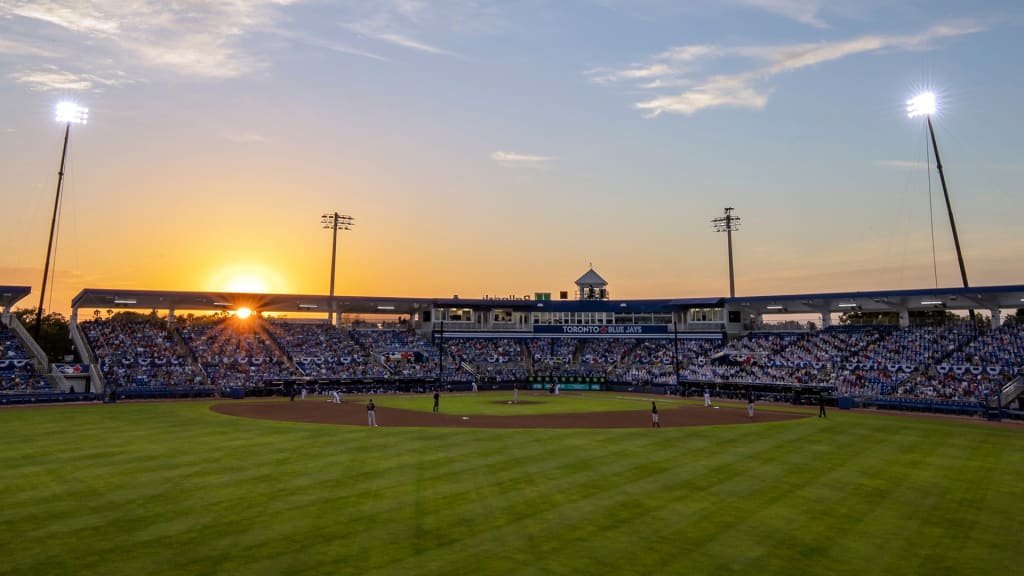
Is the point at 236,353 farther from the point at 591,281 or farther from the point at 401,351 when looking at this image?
the point at 591,281

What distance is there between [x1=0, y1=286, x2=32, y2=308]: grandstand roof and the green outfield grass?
3516 centimetres

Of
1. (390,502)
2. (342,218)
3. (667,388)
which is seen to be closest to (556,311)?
(667,388)

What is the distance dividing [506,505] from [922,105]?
54294mm

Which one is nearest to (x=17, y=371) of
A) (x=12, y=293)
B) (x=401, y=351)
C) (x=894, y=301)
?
(x=12, y=293)

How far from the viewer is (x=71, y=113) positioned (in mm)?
55062

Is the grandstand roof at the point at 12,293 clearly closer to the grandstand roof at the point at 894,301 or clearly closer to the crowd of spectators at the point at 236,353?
the crowd of spectators at the point at 236,353

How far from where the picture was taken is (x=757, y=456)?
23.9 metres

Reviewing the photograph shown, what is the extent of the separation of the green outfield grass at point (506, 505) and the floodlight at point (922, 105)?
3435cm

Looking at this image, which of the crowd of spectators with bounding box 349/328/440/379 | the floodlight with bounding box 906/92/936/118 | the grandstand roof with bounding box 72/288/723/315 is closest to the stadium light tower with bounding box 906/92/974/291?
the floodlight with bounding box 906/92/936/118

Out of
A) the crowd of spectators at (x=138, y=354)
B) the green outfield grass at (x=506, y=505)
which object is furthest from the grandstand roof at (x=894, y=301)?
the crowd of spectators at (x=138, y=354)

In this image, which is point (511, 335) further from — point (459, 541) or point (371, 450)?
point (459, 541)

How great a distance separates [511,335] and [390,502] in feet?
222

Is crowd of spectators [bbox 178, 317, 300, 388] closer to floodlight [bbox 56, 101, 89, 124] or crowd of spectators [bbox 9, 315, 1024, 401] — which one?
crowd of spectators [bbox 9, 315, 1024, 401]

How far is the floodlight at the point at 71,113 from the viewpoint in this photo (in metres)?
54.9
